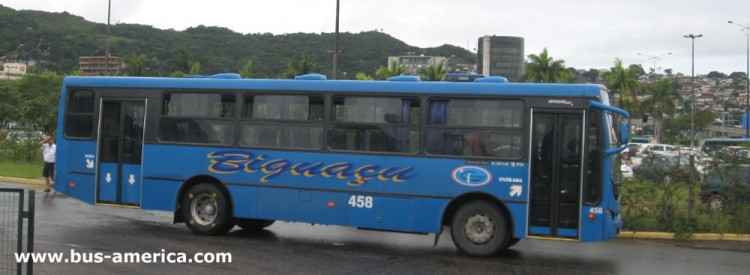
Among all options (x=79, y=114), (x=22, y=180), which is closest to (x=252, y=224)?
(x=79, y=114)

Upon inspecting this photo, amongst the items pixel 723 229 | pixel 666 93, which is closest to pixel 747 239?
pixel 723 229

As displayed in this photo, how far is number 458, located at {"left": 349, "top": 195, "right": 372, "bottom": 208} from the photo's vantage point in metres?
12.1

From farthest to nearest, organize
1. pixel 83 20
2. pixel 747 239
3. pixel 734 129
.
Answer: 1. pixel 83 20
2. pixel 734 129
3. pixel 747 239

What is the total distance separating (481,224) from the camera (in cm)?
1159

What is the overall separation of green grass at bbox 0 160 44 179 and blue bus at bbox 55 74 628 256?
486 inches

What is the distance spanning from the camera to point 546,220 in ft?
37.1

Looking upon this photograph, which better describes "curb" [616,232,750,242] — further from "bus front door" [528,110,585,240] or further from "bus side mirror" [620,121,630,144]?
"bus front door" [528,110,585,240]

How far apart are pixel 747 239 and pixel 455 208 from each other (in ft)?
22.4

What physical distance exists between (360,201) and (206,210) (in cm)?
297

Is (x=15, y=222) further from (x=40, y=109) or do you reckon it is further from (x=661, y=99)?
(x=661, y=99)

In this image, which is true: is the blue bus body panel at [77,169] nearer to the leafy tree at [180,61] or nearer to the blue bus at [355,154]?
the blue bus at [355,154]

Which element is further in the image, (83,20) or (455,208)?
(83,20)

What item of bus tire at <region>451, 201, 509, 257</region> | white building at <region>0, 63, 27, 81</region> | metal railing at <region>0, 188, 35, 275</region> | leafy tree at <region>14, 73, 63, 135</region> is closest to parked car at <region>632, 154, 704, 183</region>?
bus tire at <region>451, 201, 509, 257</region>

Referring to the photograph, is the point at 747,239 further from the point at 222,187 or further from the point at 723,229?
the point at 222,187
